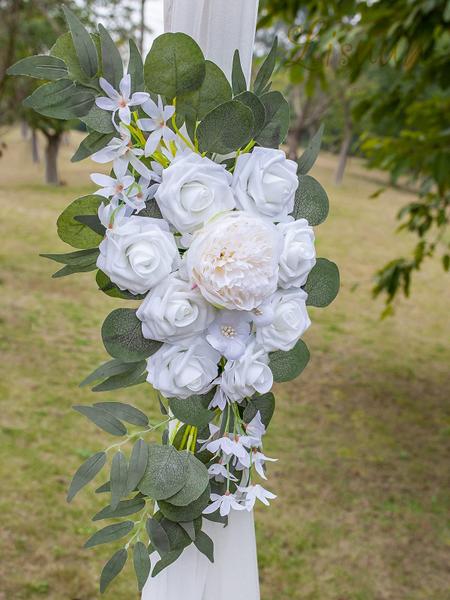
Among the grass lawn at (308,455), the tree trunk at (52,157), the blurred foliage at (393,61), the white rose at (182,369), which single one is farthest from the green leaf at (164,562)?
the tree trunk at (52,157)

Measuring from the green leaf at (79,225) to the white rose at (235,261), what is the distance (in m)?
0.14

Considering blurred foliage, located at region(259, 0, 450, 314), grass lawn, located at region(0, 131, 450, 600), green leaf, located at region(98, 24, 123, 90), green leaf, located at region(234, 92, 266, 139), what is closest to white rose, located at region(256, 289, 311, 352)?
green leaf, located at region(234, 92, 266, 139)

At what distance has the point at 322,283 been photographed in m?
0.96

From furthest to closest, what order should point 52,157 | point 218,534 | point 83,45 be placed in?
point 52,157, point 218,534, point 83,45

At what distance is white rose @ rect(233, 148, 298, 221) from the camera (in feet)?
2.80

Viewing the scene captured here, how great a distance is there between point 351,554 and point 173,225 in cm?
243

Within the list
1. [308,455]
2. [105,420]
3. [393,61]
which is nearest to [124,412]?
[105,420]

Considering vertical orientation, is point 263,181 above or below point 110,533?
above

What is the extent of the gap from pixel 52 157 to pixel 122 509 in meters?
15.9

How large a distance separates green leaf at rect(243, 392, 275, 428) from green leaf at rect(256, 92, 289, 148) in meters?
0.34

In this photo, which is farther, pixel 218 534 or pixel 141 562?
pixel 218 534

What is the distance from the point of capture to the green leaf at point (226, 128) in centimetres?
83

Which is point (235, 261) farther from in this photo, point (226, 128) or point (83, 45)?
point (83, 45)

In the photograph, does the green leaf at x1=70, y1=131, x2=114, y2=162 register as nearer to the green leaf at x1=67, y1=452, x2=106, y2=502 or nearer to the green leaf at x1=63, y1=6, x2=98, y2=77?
the green leaf at x1=63, y1=6, x2=98, y2=77
